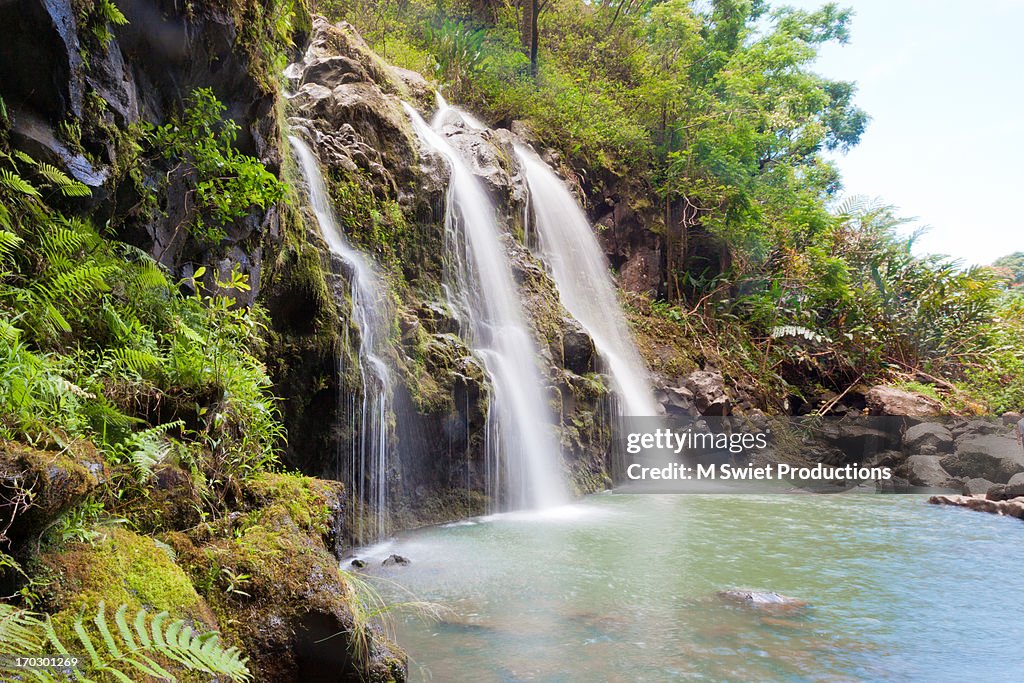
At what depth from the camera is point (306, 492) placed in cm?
412

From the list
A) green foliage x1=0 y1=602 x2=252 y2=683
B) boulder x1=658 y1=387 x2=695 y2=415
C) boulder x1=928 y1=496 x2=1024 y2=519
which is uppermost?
boulder x1=658 y1=387 x2=695 y2=415

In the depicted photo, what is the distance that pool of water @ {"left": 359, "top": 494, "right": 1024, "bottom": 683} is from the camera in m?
4.18

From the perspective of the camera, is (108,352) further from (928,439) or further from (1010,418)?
(1010,418)

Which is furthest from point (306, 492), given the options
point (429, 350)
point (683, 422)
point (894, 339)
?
point (894, 339)

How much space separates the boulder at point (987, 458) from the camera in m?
12.1

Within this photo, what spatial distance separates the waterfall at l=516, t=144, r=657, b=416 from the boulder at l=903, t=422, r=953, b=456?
18.2 feet

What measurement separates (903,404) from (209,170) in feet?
48.7

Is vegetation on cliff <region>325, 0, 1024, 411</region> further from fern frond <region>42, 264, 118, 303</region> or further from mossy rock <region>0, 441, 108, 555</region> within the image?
mossy rock <region>0, 441, 108, 555</region>

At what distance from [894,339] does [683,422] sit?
8.18 meters

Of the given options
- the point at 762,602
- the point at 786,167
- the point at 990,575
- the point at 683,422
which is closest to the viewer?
the point at 762,602

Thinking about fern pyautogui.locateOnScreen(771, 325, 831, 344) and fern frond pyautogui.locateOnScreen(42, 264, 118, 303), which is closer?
fern frond pyautogui.locateOnScreen(42, 264, 118, 303)

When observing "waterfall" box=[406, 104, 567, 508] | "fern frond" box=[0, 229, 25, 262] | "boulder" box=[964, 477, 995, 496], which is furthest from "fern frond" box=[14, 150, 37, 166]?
"boulder" box=[964, 477, 995, 496]

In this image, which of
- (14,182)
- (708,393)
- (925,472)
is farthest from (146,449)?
(925,472)

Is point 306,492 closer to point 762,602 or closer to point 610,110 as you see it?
point 762,602
